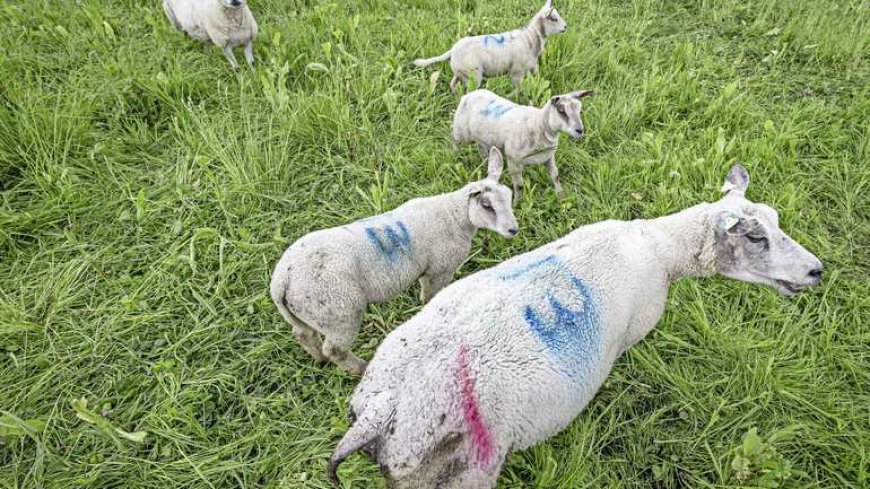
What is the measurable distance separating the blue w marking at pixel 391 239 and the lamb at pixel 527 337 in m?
0.85

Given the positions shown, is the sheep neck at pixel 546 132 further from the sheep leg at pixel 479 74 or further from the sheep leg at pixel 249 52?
the sheep leg at pixel 249 52

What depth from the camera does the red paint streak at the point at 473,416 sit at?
1955 millimetres

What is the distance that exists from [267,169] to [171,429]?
226 centimetres

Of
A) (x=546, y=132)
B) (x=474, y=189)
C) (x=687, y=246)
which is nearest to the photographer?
(x=687, y=246)

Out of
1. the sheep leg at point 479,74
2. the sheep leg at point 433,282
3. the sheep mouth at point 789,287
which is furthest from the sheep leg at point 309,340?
the sheep leg at point 479,74

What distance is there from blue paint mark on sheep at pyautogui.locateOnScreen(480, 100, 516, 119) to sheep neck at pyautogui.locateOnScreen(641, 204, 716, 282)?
1.97 m

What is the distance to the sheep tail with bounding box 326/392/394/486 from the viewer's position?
1882mm

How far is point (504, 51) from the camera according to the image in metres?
5.01

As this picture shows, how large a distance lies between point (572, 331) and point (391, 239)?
4.47ft

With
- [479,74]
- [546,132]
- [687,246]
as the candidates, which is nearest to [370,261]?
[687,246]

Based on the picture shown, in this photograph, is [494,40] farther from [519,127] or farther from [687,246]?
[687,246]

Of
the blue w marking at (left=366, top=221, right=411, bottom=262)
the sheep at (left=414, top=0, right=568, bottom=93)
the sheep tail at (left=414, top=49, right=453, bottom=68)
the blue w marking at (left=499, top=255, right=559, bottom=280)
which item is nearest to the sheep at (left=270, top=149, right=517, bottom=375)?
the blue w marking at (left=366, top=221, right=411, bottom=262)

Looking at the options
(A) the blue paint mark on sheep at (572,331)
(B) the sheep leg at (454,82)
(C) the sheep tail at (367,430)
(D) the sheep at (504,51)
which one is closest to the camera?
(C) the sheep tail at (367,430)

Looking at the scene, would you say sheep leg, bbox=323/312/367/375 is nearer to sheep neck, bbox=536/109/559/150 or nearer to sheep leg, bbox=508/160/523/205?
sheep leg, bbox=508/160/523/205
